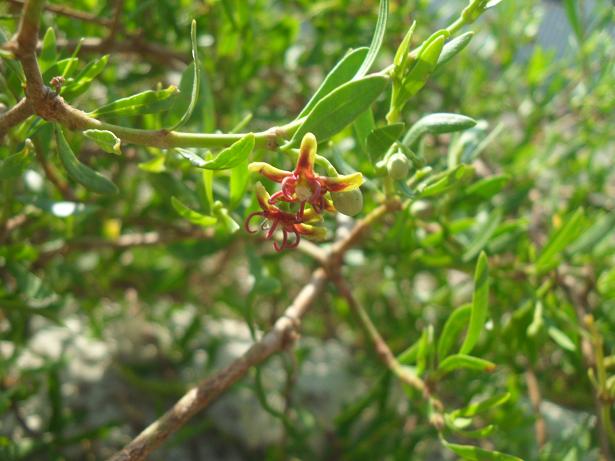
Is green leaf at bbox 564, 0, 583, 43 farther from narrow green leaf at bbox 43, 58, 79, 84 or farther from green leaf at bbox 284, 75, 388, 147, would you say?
narrow green leaf at bbox 43, 58, 79, 84

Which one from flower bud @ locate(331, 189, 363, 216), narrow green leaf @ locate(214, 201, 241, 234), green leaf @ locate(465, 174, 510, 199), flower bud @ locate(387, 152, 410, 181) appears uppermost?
flower bud @ locate(331, 189, 363, 216)

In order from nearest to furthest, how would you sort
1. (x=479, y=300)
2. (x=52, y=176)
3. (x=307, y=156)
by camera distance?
(x=307, y=156) → (x=479, y=300) → (x=52, y=176)

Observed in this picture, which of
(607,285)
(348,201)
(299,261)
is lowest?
(299,261)

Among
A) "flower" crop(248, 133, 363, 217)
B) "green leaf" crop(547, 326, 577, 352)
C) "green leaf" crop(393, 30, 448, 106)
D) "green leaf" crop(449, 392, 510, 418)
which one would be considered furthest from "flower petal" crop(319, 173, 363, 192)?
"green leaf" crop(547, 326, 577, 352)

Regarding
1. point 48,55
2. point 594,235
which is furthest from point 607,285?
point 48,55

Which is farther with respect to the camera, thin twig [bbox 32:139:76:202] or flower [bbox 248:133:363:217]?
thin twig [bbox 32:139:76:202]

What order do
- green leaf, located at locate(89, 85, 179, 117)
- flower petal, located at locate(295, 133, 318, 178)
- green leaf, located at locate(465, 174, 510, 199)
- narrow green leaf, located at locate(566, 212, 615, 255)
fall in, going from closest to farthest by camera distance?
flower petal, located at locate(295, 133, 318, 178) < green leaf, located at locate(89, 85, 179, 117) < green leaf, located at locate(465, 174, 510, 199) < narrow green leaf, located at locate(566, 212, 615, 255)

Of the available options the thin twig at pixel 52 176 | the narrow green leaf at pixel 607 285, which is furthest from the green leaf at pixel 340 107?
the narrow green leaf at pixel 607 285

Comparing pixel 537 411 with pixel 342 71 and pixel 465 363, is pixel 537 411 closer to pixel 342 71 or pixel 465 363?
pixel 465 363
